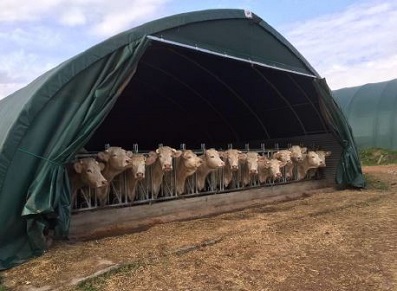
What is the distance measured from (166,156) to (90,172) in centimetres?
200

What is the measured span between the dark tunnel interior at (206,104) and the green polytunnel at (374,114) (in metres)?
11.3

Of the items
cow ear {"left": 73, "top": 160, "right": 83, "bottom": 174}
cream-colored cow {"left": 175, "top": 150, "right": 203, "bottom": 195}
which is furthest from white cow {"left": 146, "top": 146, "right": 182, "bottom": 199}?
cow ear {"left": 73, "top": 160, "right": 83, "bottom": 174}

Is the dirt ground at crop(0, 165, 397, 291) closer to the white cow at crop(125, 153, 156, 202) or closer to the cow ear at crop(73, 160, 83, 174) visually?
the white cow at crop(125, 153, 156, 202)

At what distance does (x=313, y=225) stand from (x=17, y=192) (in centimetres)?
529

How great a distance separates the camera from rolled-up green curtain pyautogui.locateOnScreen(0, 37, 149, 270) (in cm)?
695

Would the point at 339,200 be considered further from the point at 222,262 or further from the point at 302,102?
the point at 222,262

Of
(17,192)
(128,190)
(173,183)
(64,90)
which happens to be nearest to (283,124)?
(173,183)

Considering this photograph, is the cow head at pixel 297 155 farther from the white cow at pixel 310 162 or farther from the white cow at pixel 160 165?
the white cow at pixel 160 165

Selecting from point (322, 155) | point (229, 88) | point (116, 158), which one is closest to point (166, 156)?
point (116, 158)

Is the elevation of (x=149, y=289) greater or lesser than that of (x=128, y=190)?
lesser

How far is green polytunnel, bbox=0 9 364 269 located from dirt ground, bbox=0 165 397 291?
918mm

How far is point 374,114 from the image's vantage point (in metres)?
27.1

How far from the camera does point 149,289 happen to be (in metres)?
5.23

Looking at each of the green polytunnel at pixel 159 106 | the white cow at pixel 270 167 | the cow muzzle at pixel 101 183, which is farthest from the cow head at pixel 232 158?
the cow muzzle at pixel 101 183
